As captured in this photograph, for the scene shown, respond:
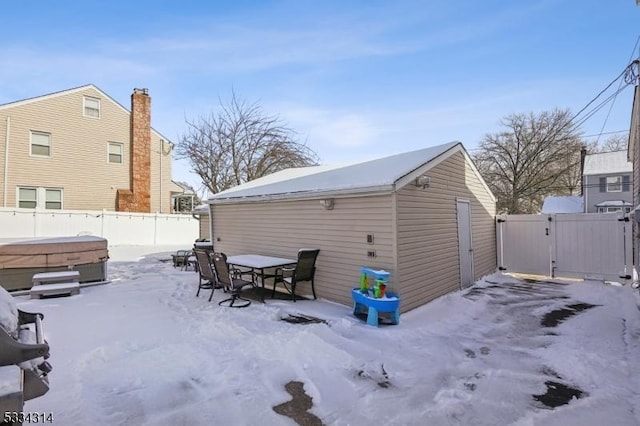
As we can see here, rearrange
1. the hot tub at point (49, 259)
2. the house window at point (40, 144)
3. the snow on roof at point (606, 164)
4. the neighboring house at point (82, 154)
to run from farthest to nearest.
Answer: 1. the snow on roof at point (606, 164)
2. the house window at point (40, 144)
3. the neighboring house at point (82, 154)
4. the hot tub at point (49, 259)

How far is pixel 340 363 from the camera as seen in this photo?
13.3ft

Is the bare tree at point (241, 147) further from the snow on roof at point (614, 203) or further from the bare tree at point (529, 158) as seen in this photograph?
the snow on roof at point (614, 203)

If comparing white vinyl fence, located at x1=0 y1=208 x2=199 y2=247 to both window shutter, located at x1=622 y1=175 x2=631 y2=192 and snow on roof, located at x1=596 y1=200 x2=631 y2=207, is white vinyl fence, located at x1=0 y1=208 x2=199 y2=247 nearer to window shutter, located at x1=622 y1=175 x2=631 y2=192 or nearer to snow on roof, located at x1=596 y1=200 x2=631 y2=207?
snow on roof, located at x1=596 y1=200 x2=631 y2=207

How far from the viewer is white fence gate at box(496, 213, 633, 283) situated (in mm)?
8533

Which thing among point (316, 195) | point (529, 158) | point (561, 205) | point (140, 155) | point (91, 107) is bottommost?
point (316, 195)

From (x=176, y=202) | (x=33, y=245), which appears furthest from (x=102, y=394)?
(x=176, y=202)

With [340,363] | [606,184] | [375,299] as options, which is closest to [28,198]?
[375,299]

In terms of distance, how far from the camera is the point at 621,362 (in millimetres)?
4121

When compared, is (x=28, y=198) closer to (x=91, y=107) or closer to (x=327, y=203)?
(x=91, y=107)

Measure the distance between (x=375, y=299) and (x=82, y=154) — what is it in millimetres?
17438

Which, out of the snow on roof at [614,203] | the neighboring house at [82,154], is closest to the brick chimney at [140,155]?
the neighboring house at [82,154]

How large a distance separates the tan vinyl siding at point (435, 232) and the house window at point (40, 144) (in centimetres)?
1740

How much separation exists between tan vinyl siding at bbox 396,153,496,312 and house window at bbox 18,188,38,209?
17233mm

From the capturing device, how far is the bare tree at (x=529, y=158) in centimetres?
2575
